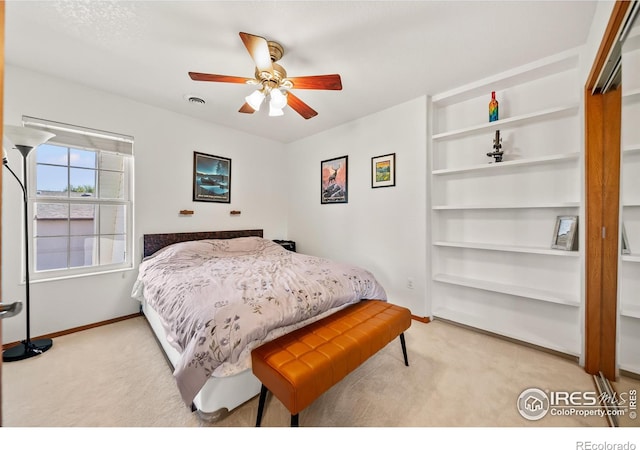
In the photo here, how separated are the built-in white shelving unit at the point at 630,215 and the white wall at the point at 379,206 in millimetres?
1487

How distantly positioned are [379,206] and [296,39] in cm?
202

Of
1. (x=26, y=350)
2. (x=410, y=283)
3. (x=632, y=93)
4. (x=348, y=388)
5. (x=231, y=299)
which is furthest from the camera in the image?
(x=410, y=283)

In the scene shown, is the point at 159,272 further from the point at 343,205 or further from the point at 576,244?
the point at 576,244

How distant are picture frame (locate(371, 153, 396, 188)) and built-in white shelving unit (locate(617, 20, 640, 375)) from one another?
6.15ft

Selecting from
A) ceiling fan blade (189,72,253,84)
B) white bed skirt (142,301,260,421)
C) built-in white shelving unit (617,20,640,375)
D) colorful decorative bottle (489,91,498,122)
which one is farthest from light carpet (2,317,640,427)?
ceiling fan blade (189,72,253,84)

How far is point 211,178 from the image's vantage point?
3.75m

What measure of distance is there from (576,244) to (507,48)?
1.71 m

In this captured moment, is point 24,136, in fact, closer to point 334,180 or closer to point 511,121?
point 334,180

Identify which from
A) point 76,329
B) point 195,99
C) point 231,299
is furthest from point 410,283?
point 76,329

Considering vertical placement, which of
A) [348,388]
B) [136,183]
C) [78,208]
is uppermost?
[136,183]

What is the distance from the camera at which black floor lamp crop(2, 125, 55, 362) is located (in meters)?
2.08

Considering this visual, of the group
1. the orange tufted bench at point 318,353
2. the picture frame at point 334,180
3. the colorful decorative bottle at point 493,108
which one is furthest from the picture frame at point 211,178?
the colorful decorative bottle at point 493,108

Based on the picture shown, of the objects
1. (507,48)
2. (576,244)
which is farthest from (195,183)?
(576,244)

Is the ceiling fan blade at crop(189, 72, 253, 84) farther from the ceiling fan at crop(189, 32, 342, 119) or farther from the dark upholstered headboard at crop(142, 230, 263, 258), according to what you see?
the dark upholstered headboard at crop(142, 230, 263, 258)
